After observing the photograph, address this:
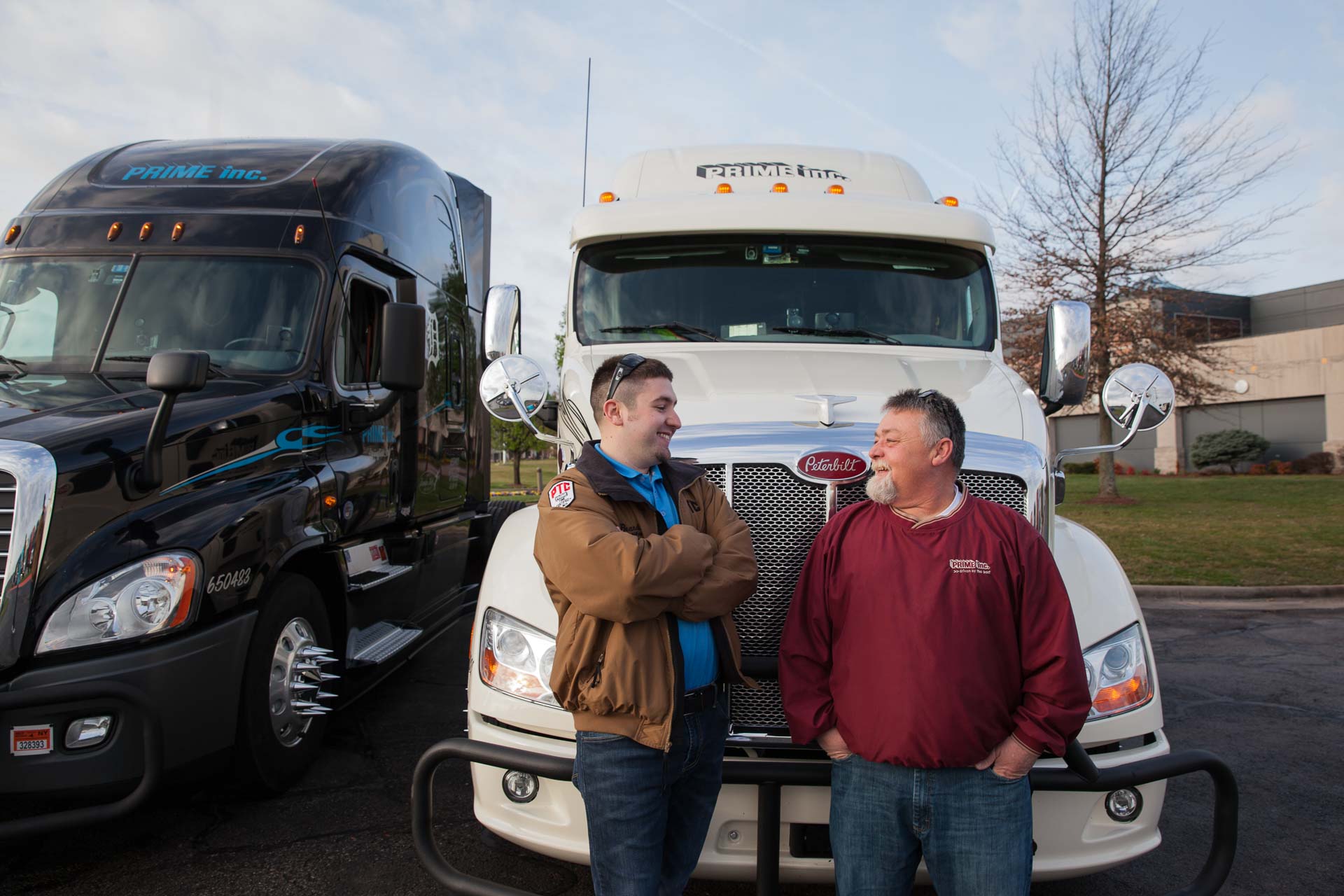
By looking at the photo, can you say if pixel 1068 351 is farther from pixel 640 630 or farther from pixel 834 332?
pixel 640 630

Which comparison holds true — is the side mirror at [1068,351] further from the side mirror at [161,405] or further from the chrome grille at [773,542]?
the side mirror at [161,405]

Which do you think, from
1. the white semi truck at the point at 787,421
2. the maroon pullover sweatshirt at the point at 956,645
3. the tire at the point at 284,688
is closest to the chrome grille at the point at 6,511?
the tire at the point at 284,688

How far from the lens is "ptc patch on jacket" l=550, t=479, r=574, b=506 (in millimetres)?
2414

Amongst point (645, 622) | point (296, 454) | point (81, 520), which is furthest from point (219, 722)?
point (645, 622)

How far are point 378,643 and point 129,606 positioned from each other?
2.08 metres

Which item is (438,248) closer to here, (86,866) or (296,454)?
(296,454)

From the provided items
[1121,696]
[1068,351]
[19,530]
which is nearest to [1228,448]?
[1068,351]

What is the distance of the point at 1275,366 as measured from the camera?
3381 centimetres

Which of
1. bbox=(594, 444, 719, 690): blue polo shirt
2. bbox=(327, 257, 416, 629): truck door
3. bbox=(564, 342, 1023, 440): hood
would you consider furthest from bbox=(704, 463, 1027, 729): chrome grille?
bbox=(327, 257, 416, 629): truck door

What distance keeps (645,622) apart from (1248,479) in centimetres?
2970

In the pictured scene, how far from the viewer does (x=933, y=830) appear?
2.38 metres

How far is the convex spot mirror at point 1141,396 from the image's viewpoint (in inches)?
146

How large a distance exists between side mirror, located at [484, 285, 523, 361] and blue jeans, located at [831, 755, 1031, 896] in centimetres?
270

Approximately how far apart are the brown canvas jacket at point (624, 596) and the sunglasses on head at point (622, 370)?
18 cm
